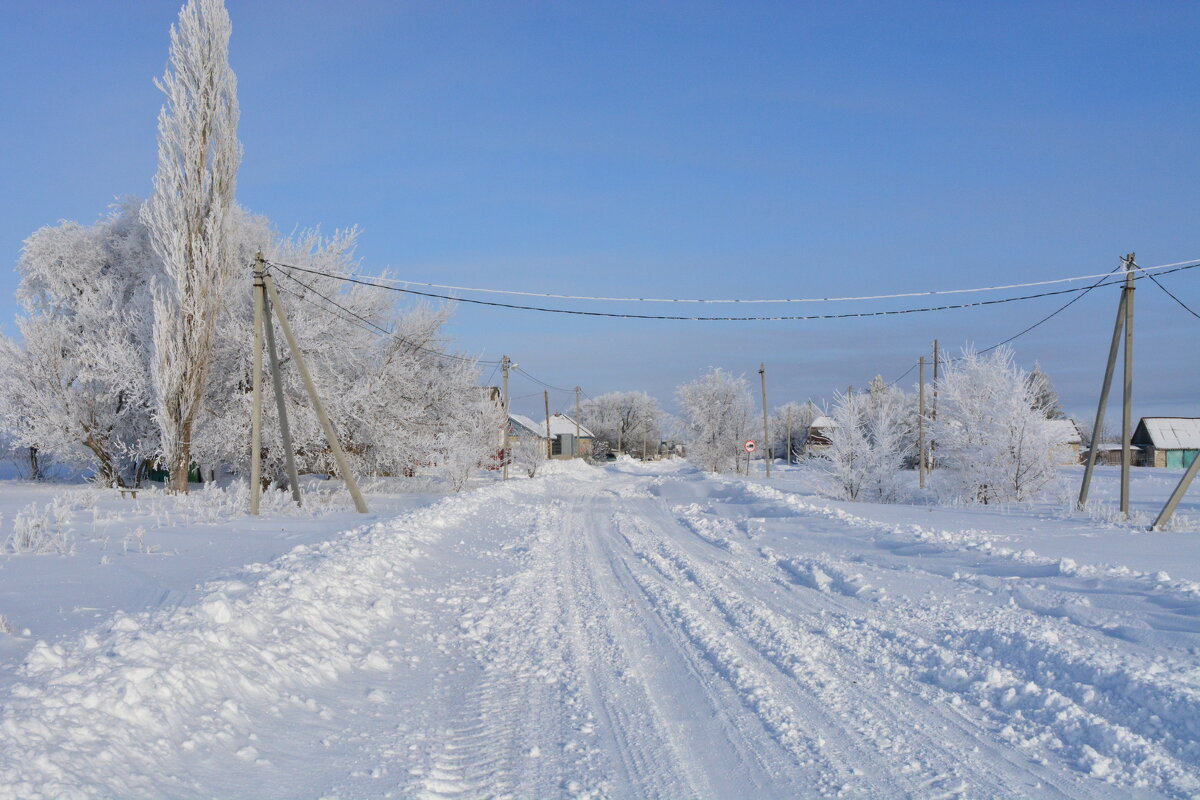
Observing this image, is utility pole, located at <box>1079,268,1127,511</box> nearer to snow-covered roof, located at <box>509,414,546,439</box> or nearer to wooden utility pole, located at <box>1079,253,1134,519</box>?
wooden utility pole, located at <box>1079,253,1134,519</box>

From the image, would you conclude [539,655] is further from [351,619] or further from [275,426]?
[275,426]

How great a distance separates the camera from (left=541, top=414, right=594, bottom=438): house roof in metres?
97.9

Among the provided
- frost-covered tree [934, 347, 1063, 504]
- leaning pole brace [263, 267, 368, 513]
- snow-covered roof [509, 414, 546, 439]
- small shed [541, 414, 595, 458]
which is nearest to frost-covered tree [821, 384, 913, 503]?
frost-covered tree [934, 347, 1063, 504]

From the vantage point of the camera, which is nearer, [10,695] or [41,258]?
[10,695]

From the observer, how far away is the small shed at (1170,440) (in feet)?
212

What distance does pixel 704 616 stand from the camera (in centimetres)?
733

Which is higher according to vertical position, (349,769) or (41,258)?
(41,258)

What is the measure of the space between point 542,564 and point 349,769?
676cm

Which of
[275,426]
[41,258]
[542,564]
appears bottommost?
[542,564]

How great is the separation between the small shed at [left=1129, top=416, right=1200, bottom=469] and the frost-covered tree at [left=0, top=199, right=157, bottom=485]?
243ft

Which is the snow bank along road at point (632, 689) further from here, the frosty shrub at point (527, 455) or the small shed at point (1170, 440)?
the small shed at point (1170, 440)

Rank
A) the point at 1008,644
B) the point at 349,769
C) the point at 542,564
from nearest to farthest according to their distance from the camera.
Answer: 1. the point at 349,769
2. the point at 1008,644
3. the point at 542,564

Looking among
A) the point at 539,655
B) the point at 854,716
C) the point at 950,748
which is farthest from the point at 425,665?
the point at 950,748

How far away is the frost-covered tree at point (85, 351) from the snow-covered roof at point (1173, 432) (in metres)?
74.9
